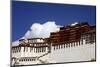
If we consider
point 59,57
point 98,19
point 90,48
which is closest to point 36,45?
point 59,57

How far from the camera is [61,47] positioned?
2361 mm

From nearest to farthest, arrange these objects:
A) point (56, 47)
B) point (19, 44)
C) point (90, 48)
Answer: point (19, 44), point (56, 47), point (90, 48)

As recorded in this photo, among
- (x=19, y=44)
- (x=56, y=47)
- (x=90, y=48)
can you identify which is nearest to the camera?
(x=19, y=44)

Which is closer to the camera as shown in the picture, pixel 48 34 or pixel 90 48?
pixel 48 34

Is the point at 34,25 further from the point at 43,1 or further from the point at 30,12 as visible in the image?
the point at 43,1

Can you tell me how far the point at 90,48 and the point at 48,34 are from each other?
0.57 metres

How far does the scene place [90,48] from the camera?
2.50 meters

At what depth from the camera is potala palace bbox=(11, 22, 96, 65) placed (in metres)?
2.20

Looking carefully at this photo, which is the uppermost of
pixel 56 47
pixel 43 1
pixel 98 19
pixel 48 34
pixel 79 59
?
pixel 43 1

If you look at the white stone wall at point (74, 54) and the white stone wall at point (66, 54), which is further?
the white stone wall at point (74, 54)

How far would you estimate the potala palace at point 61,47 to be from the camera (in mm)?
2195

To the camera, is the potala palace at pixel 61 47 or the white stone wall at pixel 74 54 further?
the white stone wall at pixel 74 54

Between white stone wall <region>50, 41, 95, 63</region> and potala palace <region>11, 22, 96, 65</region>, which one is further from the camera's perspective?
white stone wall <region>50, 41, 95, 63</region>

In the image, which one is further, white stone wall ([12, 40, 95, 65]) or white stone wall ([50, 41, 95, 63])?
white stone wall ([50, 41, 95, 63])
